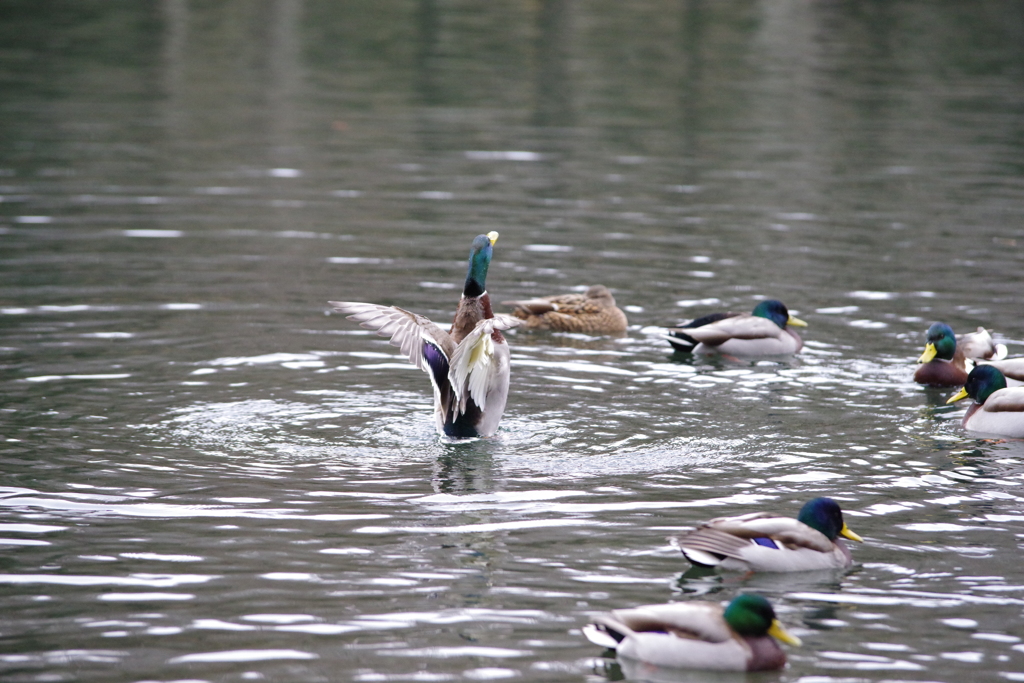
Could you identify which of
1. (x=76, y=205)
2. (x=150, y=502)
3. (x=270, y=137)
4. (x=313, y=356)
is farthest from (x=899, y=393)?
(x=270, y=137)

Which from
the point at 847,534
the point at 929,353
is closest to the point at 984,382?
the point at 929,353

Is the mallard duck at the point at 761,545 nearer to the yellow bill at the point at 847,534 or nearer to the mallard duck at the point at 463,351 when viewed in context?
the yellow bill at the point at 847,534

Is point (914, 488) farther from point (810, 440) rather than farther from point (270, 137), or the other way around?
point (270, 137)

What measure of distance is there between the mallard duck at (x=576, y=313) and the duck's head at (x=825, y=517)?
5762 mm

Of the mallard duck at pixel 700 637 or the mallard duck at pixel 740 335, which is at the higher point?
the mallard duck at pixel 740 335

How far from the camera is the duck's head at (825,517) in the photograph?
24.9 ft

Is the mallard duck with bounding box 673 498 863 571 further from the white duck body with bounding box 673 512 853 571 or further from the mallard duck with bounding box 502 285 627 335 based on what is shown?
the mallard duck with bounding box 502 285 627 335

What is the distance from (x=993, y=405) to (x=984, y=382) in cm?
47

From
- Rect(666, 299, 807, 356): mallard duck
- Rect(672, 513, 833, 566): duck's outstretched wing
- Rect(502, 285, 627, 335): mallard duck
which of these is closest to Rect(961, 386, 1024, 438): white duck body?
Rect(666, 299, 807, 356): mallard duck

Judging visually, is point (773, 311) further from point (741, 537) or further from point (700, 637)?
point (700, 637)

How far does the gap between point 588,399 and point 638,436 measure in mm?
1188

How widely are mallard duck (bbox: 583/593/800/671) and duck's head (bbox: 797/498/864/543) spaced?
1373 mm

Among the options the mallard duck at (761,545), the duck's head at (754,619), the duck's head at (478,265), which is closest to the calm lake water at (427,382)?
the mallard duck at (761,545)

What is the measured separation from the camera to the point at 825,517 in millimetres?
7605
